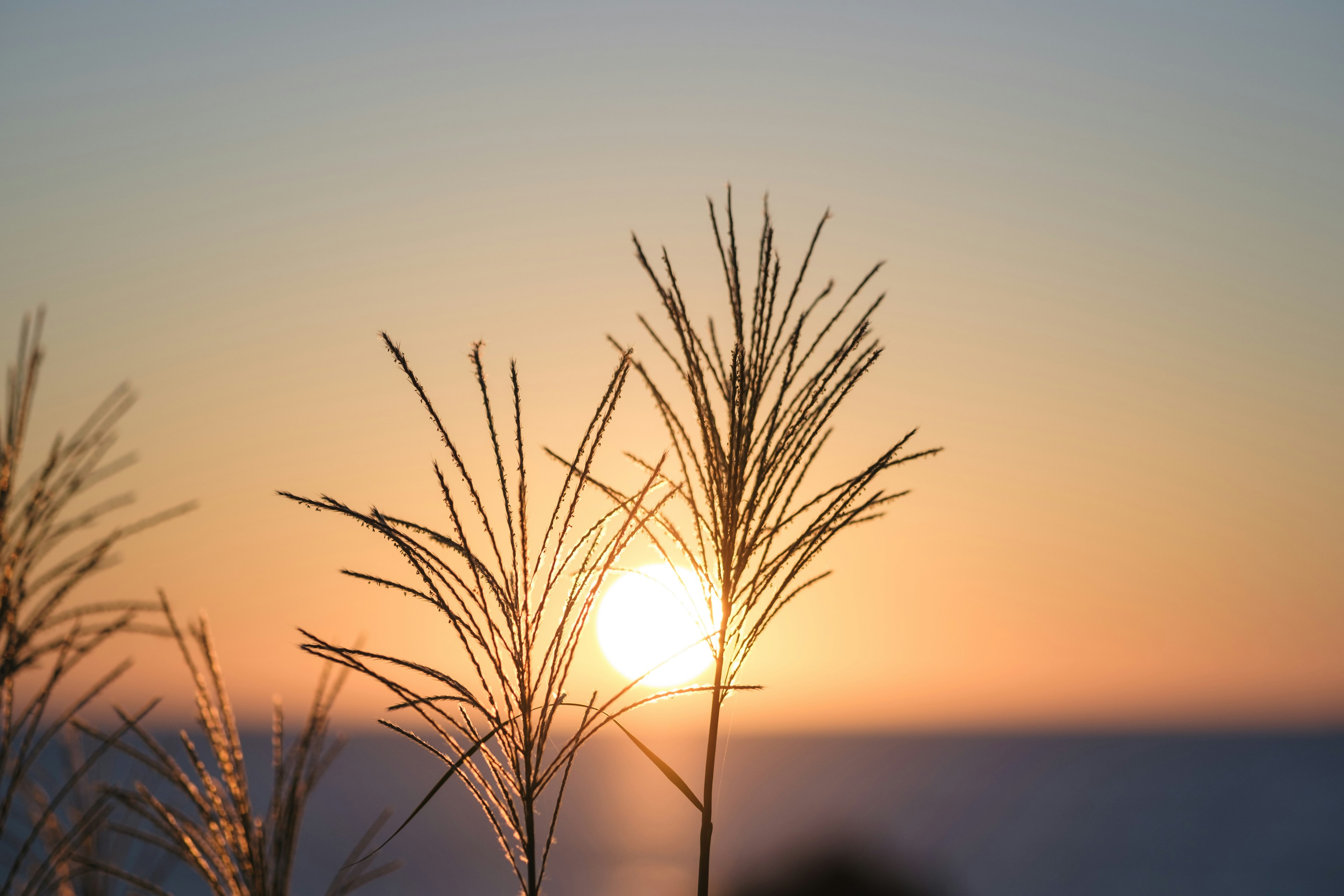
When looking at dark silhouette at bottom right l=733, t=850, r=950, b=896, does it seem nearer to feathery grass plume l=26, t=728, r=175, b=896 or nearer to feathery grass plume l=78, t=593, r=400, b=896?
feathery grass plume l=26, t=728, r=175, b=896

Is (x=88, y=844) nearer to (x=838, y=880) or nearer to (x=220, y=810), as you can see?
(x=220, y=810)

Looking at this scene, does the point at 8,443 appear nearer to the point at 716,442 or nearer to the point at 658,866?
the point at 716,442

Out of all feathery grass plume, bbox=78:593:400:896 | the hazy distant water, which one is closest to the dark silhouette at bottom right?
the hazy distant water

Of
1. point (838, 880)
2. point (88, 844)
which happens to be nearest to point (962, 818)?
point (838, 880)

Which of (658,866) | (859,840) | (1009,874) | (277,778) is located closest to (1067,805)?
(1009,874)

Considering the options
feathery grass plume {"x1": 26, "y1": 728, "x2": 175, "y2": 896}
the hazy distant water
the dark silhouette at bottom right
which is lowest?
the hazy distant water

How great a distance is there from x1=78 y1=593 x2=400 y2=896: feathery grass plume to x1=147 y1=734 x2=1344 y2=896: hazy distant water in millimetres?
17094

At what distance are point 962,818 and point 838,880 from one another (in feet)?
148

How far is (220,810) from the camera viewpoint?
7.17 feet

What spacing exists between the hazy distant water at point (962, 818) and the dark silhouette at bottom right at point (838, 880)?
4.05m

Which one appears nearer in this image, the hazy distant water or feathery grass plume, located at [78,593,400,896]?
feathery grass plume, located at [78,593,400,896]

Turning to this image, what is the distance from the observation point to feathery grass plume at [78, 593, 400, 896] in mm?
2113

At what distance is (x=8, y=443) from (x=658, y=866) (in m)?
53.6

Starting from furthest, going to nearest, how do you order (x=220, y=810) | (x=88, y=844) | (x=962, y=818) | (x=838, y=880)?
(x=962, y=818)
(x=838, y=880)
(x=88, y=844)
(x=220, y=810)
